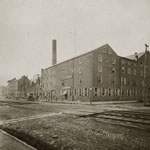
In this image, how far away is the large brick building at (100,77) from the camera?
35125 mm

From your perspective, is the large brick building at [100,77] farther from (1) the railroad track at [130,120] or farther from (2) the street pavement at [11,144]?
(2) the street pavement at [11,144]

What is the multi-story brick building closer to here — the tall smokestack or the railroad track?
the tall smokestack

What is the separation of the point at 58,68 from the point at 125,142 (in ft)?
143

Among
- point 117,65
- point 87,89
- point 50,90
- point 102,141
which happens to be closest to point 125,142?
point 102,141

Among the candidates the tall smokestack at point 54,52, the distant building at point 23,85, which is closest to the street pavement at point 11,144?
the tall smokestack at point 54,52

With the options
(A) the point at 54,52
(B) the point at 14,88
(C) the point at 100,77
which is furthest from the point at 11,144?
(B) the point at 14,88

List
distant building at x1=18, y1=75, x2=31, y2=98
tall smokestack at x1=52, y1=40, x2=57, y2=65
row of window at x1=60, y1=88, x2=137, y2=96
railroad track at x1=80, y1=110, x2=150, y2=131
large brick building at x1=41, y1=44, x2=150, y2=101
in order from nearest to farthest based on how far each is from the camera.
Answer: railroad track at x1=80, y1=110, x2=150, y2=131 < row of window at x1=60, y1=88, x2=137, y2=96 < large brick building at x1=41, y1=44, x2=150, y2=101 < tall smokestack at x1=52, y1=40, x2=57, y2=65 < distant building at x1=18, y1=75, x2=31, y2=98

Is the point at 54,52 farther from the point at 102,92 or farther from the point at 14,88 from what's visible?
the point at 14,88

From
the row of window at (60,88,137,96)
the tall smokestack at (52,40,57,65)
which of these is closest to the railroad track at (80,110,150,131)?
the row of window at (60,88,137,96)

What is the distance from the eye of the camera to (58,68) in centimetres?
4878

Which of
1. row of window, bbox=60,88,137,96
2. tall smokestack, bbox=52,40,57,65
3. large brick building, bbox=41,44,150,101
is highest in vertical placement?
tall smokestack, bbox=52,40,57,65

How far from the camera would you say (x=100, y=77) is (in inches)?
1415

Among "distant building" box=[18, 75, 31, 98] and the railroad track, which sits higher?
"distant building" box=[18, 75, 31, 98]

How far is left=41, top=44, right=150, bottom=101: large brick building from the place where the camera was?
115ft
